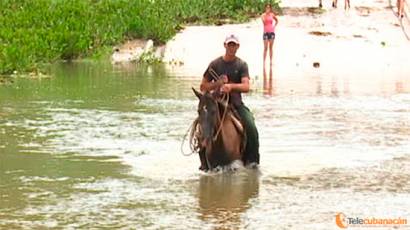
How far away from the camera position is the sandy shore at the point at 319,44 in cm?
2780

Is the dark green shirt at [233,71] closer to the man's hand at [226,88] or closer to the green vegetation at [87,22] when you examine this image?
the man's hand at [226,88]

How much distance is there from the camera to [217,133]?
37.6ft

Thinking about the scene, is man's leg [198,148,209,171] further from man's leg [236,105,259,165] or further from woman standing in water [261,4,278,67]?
woman standing in water [261,4,278,67]

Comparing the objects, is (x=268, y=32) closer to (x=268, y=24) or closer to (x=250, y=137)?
(x=268, y=24)

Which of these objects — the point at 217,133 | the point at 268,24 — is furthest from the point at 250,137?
the point at 268,24

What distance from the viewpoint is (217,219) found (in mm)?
9438

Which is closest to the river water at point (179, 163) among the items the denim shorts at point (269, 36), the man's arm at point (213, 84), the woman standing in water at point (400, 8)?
the man's arm at point (213, 84)

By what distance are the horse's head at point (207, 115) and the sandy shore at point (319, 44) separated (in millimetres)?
13682

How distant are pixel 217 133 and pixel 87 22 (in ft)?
63.4

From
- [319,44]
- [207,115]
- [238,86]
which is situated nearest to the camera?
[207,115]

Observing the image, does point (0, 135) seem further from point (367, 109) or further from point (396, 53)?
point (396, 53)

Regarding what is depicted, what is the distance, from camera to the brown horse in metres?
11.4

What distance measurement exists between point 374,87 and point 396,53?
28.8 feet

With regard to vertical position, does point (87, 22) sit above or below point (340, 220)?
above
